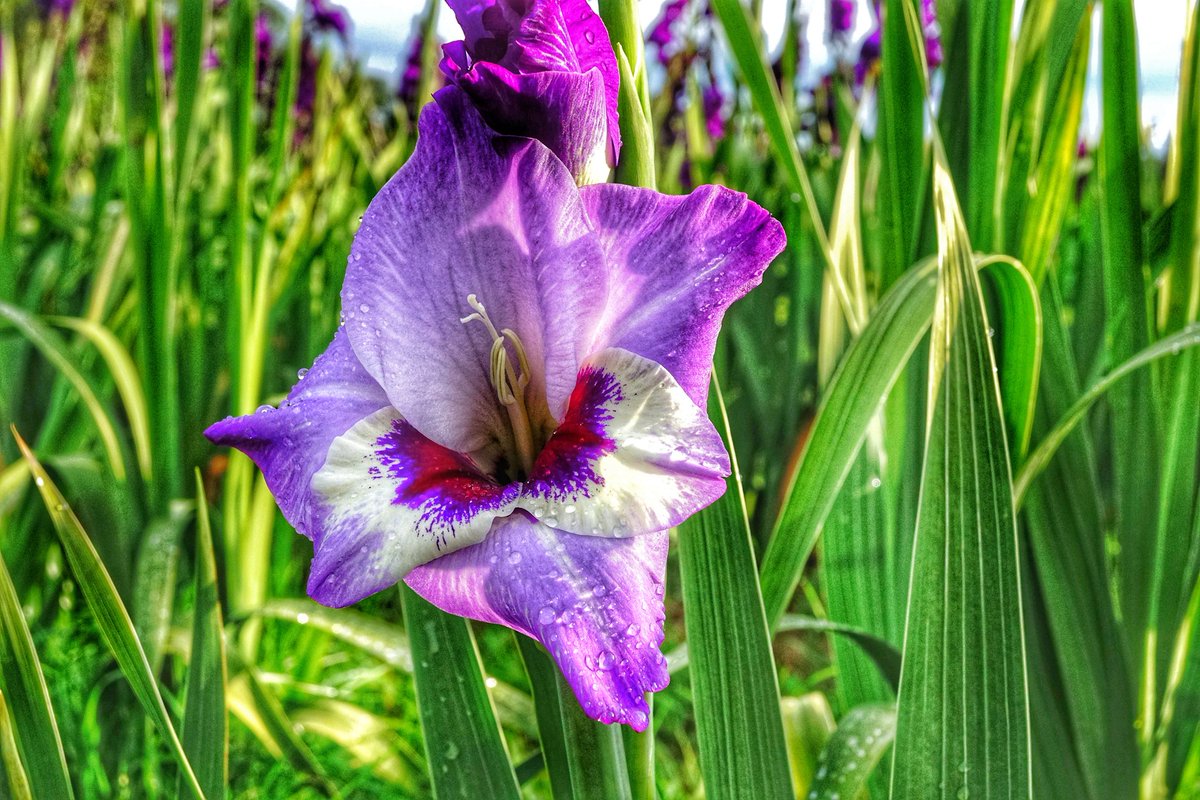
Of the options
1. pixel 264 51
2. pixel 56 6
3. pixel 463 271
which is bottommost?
pixel 463 271

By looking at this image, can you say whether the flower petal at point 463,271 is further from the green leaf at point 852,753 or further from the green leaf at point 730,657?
the green leaf at point 852,753

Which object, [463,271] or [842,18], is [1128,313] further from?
[842,18]

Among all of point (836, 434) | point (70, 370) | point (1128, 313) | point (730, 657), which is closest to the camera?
point (730, 657)

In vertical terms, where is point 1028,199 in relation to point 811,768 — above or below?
above

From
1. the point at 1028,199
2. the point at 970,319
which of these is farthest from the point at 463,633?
the point at 1028,199

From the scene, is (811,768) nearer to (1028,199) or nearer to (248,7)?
(1028,199)

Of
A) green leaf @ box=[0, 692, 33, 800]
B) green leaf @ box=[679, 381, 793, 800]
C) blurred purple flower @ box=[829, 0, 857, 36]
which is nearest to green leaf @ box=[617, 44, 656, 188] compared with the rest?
green leaf @ box=[679, 381, 793, 800]

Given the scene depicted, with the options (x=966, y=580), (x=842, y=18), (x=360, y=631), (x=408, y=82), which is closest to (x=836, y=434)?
(x=966, y=580)
